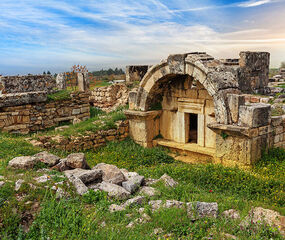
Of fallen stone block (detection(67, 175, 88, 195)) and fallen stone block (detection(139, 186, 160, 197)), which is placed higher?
fallen stone block (detection(67, 175, 88, 195))

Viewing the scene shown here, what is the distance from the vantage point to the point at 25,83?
9.61 metres

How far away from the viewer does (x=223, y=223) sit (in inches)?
129

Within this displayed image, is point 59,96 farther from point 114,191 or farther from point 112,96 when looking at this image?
point 114,191

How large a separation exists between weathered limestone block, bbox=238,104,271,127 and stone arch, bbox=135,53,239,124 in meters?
0.35

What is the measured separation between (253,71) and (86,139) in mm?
7795

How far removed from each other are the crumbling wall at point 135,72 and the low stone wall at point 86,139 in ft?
13.1

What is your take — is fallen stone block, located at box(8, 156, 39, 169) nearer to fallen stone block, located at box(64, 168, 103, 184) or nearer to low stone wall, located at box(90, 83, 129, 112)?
fallen stone block, located at box(64, 168, 103, 184)

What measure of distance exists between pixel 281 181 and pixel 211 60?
3428mm

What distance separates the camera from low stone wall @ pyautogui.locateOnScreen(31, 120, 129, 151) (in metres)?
7.49

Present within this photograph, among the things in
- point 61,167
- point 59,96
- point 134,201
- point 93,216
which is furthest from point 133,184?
point 59,96

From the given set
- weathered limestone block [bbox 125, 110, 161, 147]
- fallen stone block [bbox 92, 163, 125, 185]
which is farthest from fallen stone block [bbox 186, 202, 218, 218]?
weathered limestone block [bbox 125, 110, 161, 147]

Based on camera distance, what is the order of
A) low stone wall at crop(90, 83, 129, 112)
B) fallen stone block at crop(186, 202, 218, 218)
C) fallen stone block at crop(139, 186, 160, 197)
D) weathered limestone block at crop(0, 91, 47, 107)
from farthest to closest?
low stone wall at crop(90, 83, 129, 112), weathered limestone block at crop(0, 91, 47, 107), fallen stone block at crop(139, 186, 160, 197), fallen stone block at crop(186, 202, 218, 218)

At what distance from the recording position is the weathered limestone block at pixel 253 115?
6.02 meters

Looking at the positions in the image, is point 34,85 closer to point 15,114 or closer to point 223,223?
point 15,114
